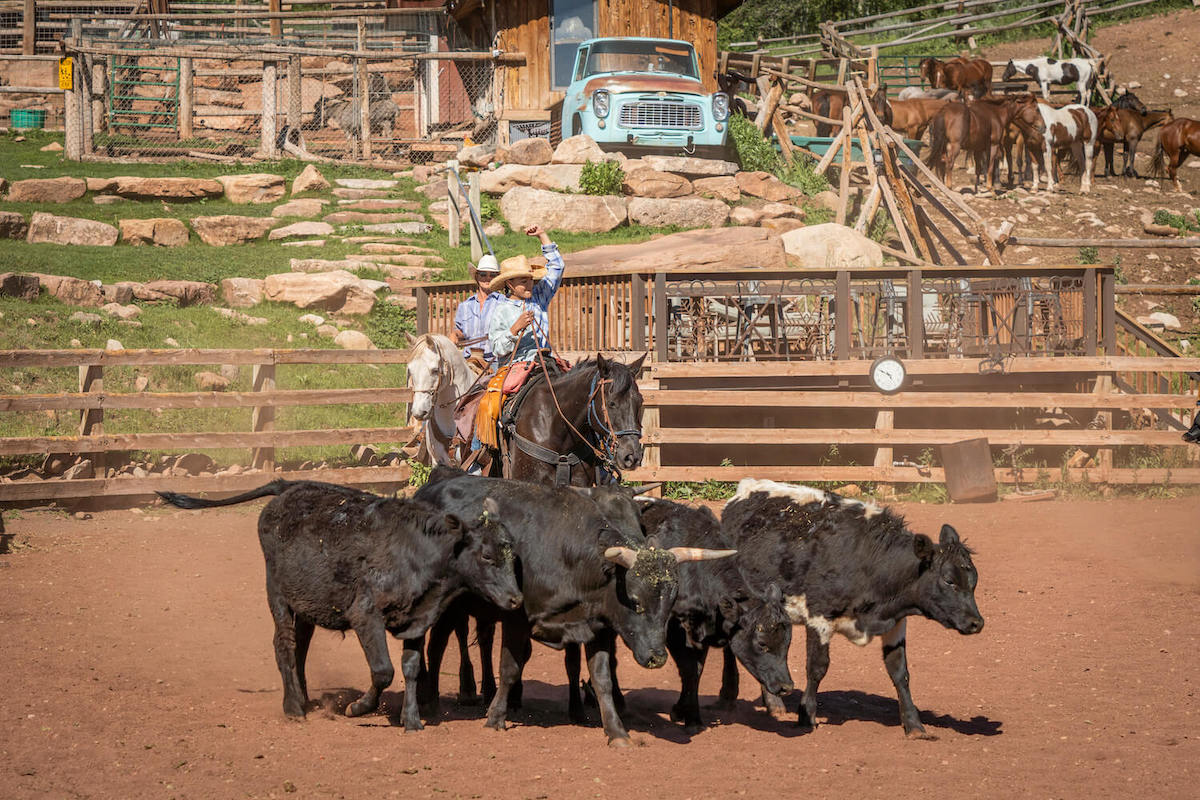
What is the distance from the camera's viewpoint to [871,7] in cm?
4975

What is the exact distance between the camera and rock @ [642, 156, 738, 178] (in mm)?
26531

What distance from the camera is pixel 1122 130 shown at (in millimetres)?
33812

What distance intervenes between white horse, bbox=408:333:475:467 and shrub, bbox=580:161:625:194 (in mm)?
13474

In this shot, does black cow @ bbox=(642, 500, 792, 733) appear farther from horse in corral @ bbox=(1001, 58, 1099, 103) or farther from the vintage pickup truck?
horse in corral @ bbox=(1001, 58, 1099, 103)

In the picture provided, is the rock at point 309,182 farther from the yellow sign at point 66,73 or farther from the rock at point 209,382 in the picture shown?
the rock at point 209,382

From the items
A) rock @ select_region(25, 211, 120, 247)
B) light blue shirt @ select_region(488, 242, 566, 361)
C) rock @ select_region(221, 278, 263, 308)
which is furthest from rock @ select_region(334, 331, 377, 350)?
light blue shirt @ select_region(488, 242, 566, 361)

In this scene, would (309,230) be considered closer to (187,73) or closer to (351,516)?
(187,73)

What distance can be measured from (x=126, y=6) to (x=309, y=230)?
2027cm

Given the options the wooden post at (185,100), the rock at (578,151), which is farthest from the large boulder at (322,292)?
the wooden post at (185,100)

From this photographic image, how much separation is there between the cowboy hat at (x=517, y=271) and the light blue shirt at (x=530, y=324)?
0.26 ft

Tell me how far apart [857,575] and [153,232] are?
62.4 feet

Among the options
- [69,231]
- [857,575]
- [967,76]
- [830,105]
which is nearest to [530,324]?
[857,575]

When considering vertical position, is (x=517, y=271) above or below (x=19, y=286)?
below

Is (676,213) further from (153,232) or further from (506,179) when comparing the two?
(153,232)
